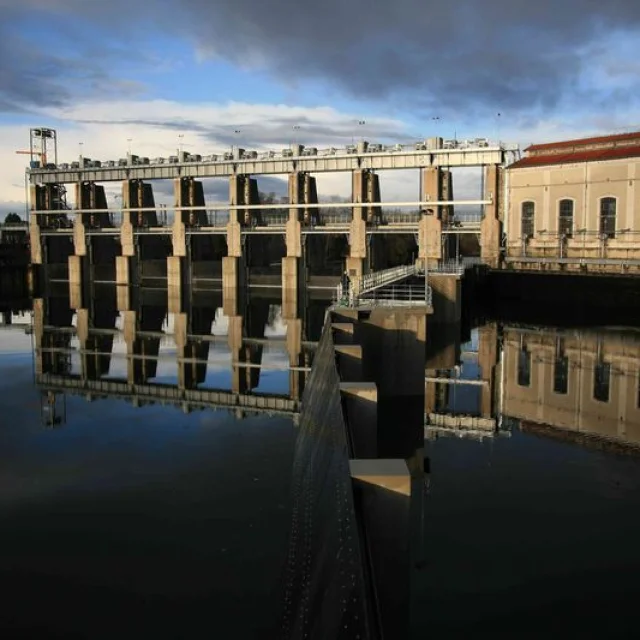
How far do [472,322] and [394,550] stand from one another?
41998 millimetres

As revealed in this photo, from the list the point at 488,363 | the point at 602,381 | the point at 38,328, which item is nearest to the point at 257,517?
the point at 602,381

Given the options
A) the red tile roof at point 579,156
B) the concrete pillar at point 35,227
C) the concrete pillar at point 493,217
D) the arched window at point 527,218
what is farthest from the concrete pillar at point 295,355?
the concrete pillar at point 35,227

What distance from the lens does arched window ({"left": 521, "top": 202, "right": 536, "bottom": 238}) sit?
2246 inches

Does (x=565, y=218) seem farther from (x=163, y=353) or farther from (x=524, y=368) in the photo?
(x=163, y=353)

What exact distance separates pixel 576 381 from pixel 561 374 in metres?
1.37

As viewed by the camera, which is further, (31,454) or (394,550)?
(31,454)

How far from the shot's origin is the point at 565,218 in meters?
55.2

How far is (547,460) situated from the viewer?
18547mm

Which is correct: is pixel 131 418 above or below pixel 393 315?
below

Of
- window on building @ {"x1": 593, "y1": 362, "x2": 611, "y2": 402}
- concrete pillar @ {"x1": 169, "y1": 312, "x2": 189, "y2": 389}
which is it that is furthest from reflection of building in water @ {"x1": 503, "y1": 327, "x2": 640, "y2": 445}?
concrete pillar @ {"x1": 169, "y1": 312, "x2": 189, "y2": 389}

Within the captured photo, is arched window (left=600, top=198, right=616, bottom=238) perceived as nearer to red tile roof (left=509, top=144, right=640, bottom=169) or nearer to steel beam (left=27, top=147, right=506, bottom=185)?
red tile roof (left=509, top=144, right=640, bottom=169)

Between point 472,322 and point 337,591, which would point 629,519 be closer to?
point 337,591

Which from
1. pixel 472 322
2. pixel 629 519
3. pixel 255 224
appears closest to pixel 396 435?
pixel 629 519

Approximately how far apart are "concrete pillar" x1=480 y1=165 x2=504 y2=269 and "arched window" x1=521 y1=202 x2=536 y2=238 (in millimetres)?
1693
